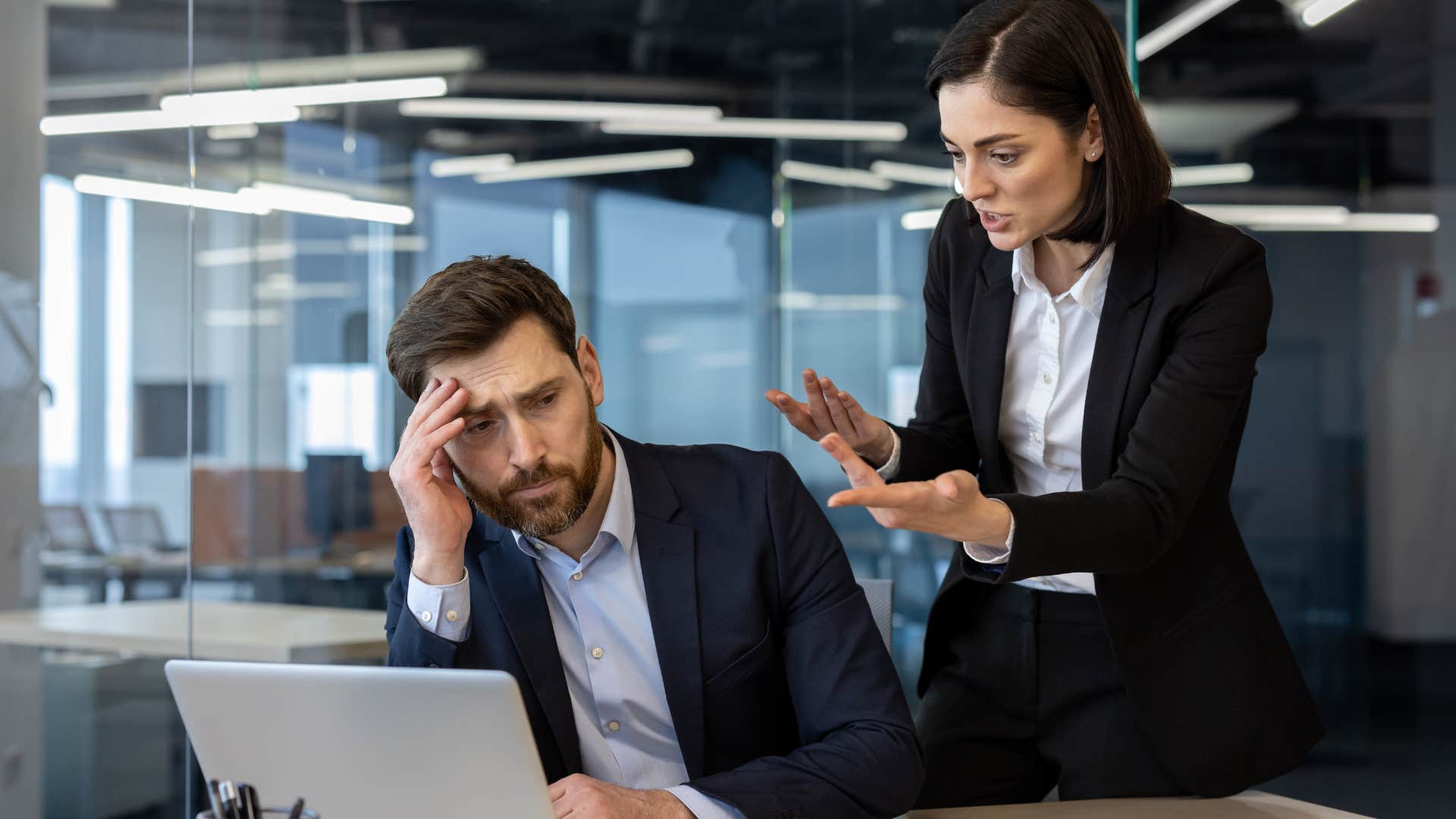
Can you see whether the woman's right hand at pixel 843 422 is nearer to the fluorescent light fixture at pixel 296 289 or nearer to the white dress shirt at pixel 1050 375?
the white dress shirt at pixel 1050 375

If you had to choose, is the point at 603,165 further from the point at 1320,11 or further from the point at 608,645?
the point at 608,645

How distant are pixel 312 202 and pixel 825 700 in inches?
105

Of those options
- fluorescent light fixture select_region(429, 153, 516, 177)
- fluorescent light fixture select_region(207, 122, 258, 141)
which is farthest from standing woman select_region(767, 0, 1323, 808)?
fluorescent light fixture select_region(429, 153, 516, 177)

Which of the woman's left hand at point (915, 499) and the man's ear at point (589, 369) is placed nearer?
the woman's left hand at point (915, 499)

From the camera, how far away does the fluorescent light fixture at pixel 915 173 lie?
14.6 ft

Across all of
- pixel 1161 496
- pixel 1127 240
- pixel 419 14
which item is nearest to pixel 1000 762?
pixel 1161 496

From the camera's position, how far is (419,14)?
4410mm

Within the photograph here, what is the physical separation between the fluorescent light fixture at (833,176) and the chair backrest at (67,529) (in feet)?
8.98

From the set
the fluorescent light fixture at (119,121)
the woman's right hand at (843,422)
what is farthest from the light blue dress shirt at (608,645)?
the fluorescent light fixture at (119,121)

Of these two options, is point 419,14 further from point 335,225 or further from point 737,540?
point 737,540

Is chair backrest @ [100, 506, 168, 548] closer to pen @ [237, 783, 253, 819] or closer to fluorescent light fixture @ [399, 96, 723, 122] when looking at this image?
fluorescent light fixture @ [399, 96, 723, 122]

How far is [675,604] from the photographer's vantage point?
1.58 metres

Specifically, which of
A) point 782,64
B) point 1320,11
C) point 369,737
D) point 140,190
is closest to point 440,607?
point 369,737

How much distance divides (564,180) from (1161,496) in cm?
375
